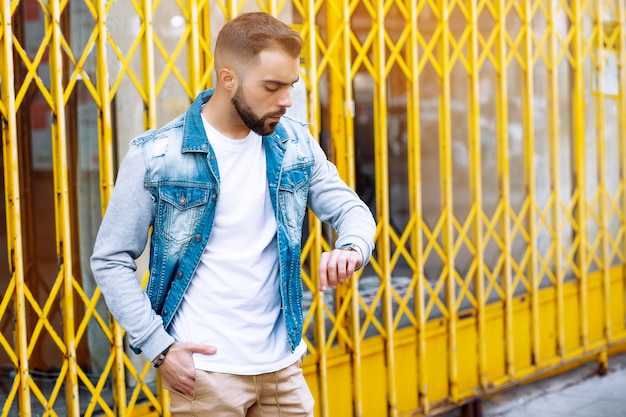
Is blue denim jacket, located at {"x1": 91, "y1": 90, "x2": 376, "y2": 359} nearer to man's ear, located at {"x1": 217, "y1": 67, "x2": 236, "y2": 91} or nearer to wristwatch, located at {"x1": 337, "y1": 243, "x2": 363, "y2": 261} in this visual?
wristwatch, located at {"x1": 337, "y1": 243, "x2": 363, "y2": 261}

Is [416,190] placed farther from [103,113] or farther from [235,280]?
[235,280]

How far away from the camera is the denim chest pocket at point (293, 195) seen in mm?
3021

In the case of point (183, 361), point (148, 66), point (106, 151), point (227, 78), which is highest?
point (148, 66)

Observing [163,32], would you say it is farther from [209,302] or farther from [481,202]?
[481,202]

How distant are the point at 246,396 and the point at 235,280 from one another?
0.36 metres

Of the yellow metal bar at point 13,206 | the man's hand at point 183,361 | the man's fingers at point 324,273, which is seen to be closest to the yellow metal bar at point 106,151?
the yellow metal bar at point 13,206

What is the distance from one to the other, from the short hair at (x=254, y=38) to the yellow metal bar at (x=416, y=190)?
2.66 m

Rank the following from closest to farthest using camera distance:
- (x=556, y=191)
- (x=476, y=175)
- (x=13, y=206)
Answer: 1. (x=13, y=206)
2. (x=476, y=175)
3. (x=556, y=191)

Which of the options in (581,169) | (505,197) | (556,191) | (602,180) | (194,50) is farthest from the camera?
(602,180)

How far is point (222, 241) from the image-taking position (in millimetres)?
2938

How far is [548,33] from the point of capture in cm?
636

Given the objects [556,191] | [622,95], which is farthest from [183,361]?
[622,95]

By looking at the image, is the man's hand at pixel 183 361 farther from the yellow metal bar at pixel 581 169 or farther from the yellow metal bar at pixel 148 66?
the yellow metal bar at pixel 581 169

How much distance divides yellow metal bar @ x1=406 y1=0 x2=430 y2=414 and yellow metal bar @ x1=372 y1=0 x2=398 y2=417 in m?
0.21
